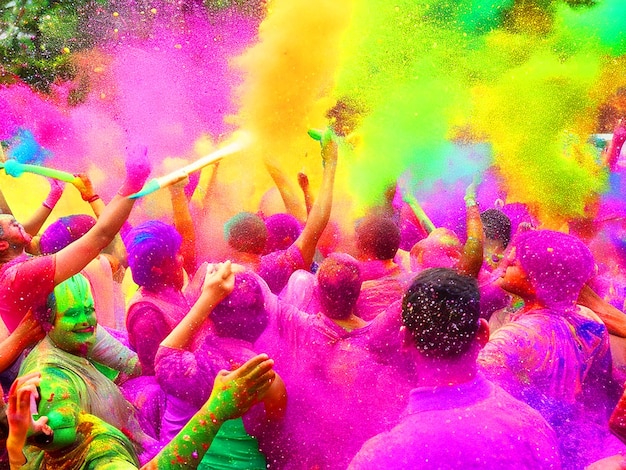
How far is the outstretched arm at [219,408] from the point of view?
1686mm

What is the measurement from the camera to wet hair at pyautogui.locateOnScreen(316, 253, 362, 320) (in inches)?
86.9

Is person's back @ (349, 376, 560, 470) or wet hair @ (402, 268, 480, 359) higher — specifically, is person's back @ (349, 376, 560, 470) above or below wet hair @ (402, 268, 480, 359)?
below

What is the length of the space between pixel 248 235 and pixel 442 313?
118 centimetres

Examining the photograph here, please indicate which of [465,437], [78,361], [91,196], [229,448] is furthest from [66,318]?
[465,437]

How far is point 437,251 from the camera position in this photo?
2.69 meters

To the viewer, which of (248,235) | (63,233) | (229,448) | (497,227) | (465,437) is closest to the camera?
(465,437)

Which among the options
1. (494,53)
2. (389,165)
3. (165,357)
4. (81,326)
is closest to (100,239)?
(81,326)

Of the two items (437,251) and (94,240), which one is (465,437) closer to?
(437,251)

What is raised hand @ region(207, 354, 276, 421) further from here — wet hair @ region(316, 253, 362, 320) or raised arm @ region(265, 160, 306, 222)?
raised arm @ region(265, 160, 306, 222)

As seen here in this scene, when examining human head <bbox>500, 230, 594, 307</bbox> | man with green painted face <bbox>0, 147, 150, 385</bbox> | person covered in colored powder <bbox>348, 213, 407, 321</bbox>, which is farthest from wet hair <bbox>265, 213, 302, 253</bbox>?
human head <bbox>500, 230, 594, 307</bbox>

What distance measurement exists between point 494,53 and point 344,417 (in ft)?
5.84

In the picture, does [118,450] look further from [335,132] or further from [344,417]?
[335,132]

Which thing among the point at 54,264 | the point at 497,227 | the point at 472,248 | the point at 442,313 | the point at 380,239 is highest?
the point at 54,264

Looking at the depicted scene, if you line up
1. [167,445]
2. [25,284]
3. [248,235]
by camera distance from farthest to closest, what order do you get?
[248,235] → [25,284] → [167,445]
